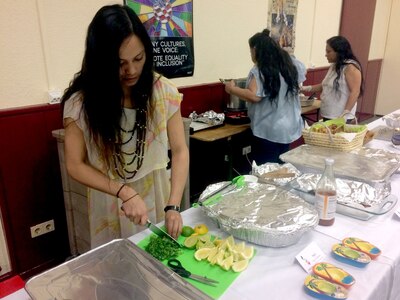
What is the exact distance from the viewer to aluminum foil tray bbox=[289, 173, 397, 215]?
1136 mm

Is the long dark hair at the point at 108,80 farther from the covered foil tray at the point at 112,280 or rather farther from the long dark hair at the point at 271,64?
the long dark hair at the point at 271,64

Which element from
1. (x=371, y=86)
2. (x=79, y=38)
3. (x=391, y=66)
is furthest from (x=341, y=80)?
(x=391, y=66)

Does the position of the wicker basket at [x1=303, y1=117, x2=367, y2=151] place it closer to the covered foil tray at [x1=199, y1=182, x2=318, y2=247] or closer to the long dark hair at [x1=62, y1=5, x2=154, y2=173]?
the covered foil tray at [x1=199, y1=182, x2=318, y2=247]

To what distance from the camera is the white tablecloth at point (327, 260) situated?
0.80 meters

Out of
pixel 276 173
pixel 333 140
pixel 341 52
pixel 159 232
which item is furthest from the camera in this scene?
pixel 341 52

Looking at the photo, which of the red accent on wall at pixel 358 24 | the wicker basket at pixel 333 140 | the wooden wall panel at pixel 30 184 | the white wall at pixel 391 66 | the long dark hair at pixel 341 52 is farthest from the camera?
the white wall at pixel 391 66

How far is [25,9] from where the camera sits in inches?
65.4

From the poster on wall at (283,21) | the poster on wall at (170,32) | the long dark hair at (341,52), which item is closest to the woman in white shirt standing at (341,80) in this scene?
the long dark hair at (341,52)

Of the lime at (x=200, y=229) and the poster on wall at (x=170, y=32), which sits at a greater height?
the poster on wall at (x=170, y=32)

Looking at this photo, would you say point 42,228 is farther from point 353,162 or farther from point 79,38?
point 353,162

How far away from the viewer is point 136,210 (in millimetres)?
955

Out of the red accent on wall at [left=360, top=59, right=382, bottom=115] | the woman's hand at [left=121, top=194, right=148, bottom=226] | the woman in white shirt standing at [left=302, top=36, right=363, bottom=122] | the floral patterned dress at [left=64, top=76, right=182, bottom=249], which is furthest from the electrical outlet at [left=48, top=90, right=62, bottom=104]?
the red accent on wall at [left=360, top=59, right=382, bottom=115]

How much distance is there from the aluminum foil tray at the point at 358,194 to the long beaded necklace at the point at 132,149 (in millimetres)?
570

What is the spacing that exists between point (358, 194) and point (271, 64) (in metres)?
1.22
